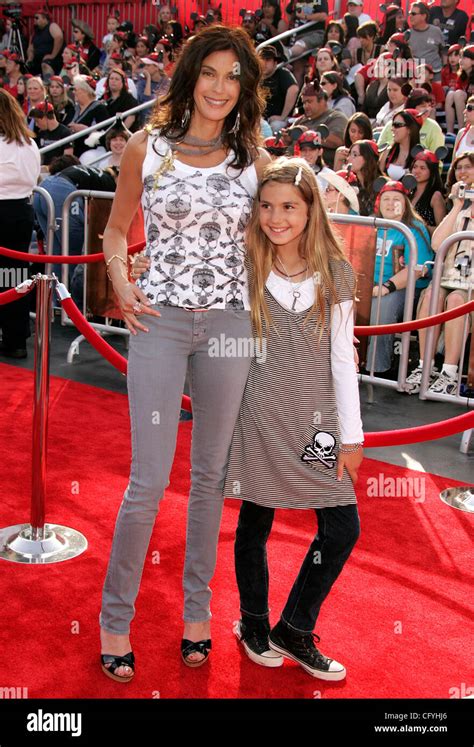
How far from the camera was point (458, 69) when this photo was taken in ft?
33.8

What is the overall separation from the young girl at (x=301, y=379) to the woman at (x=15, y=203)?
154 inches

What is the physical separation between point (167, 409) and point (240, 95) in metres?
0.95

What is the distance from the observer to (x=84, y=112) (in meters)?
12.2

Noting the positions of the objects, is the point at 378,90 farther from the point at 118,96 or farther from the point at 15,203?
the point at 15,203

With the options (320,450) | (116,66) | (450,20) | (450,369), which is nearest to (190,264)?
(320,450)

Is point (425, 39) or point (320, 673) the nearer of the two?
point (320, 673)

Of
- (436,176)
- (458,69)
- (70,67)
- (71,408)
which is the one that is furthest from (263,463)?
(70,67)

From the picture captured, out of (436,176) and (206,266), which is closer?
(206,266)

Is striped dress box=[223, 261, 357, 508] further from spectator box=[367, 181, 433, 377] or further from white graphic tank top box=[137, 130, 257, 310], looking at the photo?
spectator box=[367, 181, 433, 377]

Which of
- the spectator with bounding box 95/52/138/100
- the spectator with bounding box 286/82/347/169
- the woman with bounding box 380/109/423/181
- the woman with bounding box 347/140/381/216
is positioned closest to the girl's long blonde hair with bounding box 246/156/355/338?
the woman with bounding box 347/140/381/216
